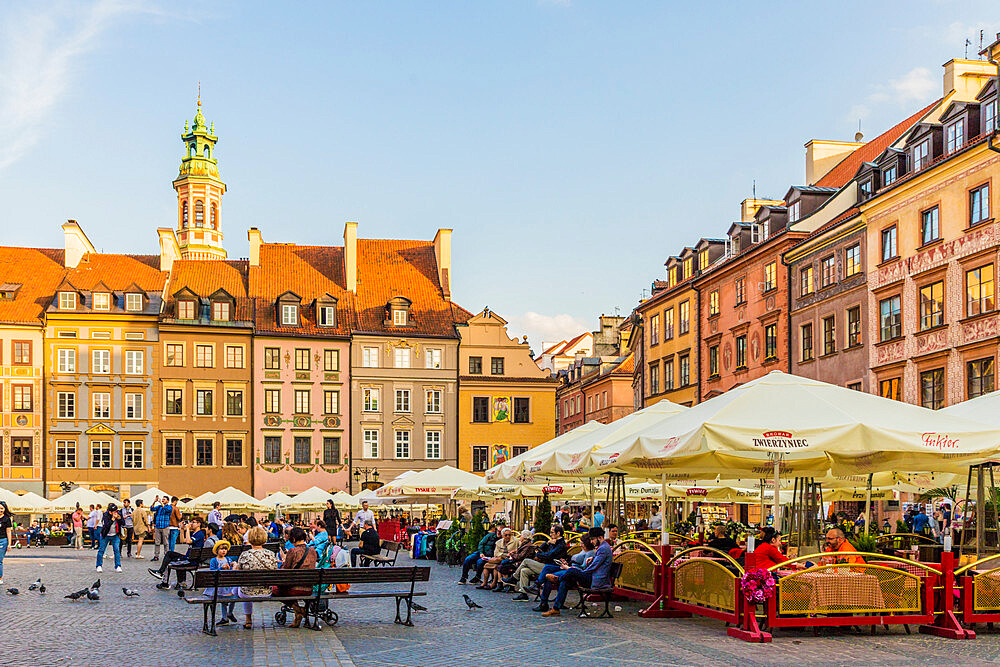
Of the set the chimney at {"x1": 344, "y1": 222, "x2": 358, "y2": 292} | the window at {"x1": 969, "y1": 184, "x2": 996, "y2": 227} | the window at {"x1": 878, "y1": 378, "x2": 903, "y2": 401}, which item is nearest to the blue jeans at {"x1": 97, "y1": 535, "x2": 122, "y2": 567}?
the window at {"x1": 878, "y1": 378, "x2": 903, "y2": 401}

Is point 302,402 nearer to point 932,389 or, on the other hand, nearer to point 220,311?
point 220,311

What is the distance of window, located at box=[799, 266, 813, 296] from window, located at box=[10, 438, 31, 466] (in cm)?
3932

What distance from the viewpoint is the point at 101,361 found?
61.2m

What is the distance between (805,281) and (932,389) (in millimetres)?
9086

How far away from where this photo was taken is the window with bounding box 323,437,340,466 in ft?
208

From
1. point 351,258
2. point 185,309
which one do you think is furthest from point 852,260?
point 185,309

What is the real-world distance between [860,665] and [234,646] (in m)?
6.65

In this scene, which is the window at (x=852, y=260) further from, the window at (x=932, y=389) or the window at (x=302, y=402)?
the window at (x=302, y=402)

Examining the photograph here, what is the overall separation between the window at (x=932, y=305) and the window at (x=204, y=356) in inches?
1513

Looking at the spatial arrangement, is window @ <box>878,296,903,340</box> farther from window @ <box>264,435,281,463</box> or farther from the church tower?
the church tower

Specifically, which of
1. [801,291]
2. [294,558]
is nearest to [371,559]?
[294,558]

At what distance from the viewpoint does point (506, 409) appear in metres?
65.8

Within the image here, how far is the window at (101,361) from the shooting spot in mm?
61062

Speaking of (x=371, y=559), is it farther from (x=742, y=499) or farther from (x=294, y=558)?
(x=742, y=499)
